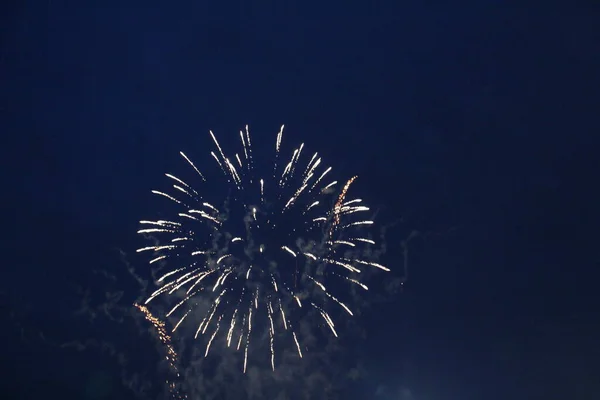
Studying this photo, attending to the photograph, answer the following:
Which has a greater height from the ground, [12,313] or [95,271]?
[95,271]

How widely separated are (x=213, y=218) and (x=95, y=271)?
2419 cm

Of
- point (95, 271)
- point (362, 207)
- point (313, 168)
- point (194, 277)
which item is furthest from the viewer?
point (95, 271)

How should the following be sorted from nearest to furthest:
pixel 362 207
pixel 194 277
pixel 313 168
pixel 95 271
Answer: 1. pixel 194 277
2. pixel 313 168
3. pixel 362 207
4. pixel 95 271

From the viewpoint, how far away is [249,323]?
180ft

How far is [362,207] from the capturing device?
57469 millimetres

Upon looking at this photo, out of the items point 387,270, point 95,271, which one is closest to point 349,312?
point 387,270

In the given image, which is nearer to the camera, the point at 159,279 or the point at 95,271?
the point at 159,279

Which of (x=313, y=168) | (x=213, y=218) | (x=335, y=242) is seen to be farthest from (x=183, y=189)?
(x=335, y=242)

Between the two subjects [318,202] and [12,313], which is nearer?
[318,202]

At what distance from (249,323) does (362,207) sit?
63.6 ft

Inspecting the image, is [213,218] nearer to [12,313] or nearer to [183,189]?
[183,189]

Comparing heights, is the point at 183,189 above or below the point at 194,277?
above

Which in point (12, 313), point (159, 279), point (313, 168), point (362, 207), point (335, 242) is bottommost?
point (12, 313)

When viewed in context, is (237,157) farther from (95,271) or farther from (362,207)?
(95,271)
